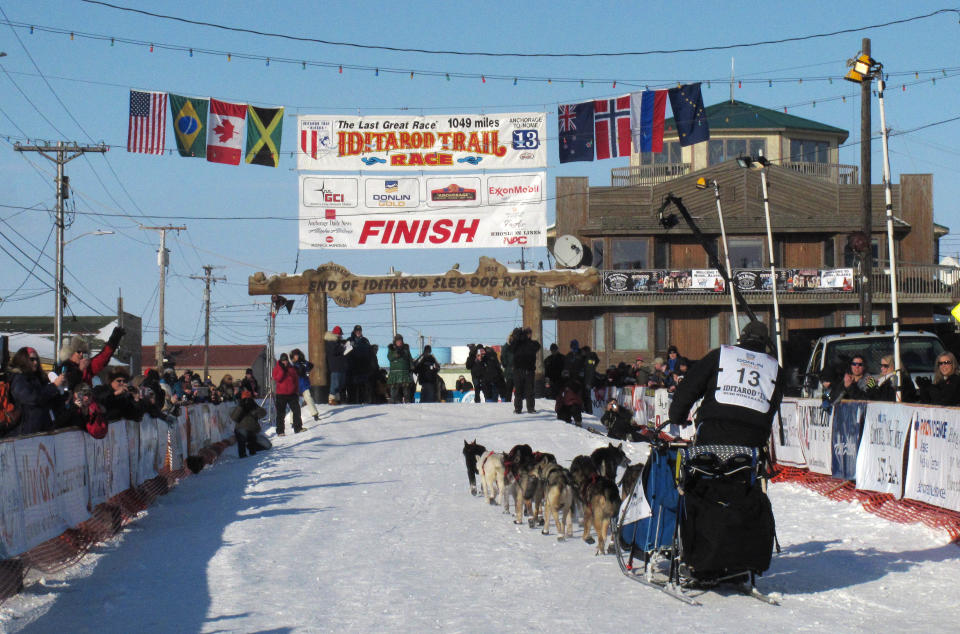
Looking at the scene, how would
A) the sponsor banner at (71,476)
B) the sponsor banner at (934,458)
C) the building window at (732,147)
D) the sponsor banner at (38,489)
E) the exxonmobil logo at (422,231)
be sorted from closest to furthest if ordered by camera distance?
the sponsor banner at (38,489), the sponsor banner at (71,476), the sponsor banner at (934,458), the exxonmobil logo at (422,231), the building window at (732,147)

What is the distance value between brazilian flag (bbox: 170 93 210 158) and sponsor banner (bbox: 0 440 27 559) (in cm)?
1914

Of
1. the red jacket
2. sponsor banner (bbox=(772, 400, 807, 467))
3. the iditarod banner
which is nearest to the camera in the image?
sponsor banner (bbox=(772, 400, 807, 467))

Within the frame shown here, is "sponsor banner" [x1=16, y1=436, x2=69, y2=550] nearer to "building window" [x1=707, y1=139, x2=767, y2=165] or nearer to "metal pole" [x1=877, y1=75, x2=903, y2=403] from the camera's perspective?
"metal pole" [x1=877, y1=75, x2=903, y2=403]

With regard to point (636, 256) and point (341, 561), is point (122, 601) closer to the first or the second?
point (341, 561)

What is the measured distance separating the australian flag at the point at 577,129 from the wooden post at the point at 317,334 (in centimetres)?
711

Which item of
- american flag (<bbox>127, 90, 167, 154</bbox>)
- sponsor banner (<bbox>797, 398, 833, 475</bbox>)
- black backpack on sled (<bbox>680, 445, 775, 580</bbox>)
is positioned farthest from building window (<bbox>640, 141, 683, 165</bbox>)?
black backpack on sled (<bbox>680, 445, 775, 580</bbox>)

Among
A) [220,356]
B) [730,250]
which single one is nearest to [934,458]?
[730,250]

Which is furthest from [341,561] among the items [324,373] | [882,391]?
[324,373]

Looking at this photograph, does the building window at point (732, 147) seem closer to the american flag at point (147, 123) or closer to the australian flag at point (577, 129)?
the australian flag at point (577, 129)

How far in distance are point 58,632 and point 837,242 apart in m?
39.7

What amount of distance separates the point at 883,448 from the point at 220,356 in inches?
3628

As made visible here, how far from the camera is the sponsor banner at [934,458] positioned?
34.6 ft

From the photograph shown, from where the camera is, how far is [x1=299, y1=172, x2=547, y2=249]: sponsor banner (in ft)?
93.0

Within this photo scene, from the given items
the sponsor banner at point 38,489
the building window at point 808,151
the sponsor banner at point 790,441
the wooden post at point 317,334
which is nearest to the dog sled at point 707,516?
the sponsor banner at point 38,489
